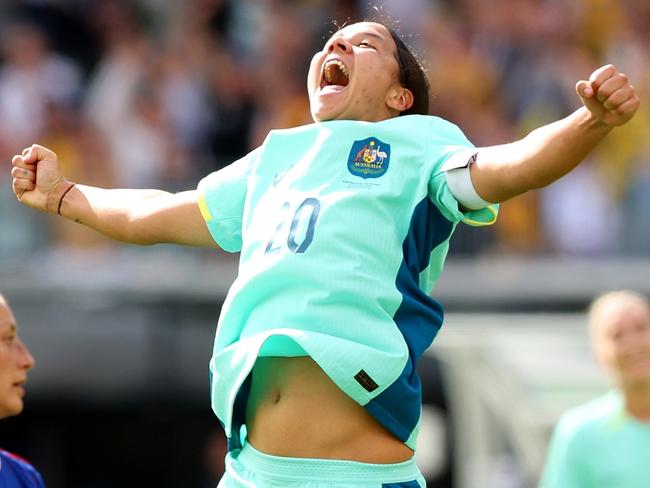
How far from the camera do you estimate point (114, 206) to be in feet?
13.9

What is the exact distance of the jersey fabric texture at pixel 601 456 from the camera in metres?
6.15

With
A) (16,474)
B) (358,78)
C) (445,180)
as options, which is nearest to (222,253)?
(16,474)

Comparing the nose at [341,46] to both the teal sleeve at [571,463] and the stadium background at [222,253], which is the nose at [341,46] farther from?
the stadium background at [222,253]

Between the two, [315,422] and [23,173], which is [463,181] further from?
[23,173]

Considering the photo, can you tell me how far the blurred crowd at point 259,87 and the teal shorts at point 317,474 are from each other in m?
6.82

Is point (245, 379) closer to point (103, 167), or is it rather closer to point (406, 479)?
point (406, 479)

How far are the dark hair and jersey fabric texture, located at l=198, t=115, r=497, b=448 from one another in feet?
0.67

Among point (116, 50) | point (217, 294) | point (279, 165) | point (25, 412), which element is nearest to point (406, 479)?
point (279, 165)

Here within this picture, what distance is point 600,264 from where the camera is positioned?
10.7 meters

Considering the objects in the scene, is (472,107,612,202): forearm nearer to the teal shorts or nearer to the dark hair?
the dark hair

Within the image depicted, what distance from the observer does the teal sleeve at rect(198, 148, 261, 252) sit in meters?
4.11

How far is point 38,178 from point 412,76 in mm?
1061

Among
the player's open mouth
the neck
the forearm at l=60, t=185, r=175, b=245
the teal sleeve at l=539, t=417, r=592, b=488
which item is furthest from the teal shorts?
the neck

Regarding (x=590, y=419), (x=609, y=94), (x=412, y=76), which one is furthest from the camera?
(x=590, y=419)
